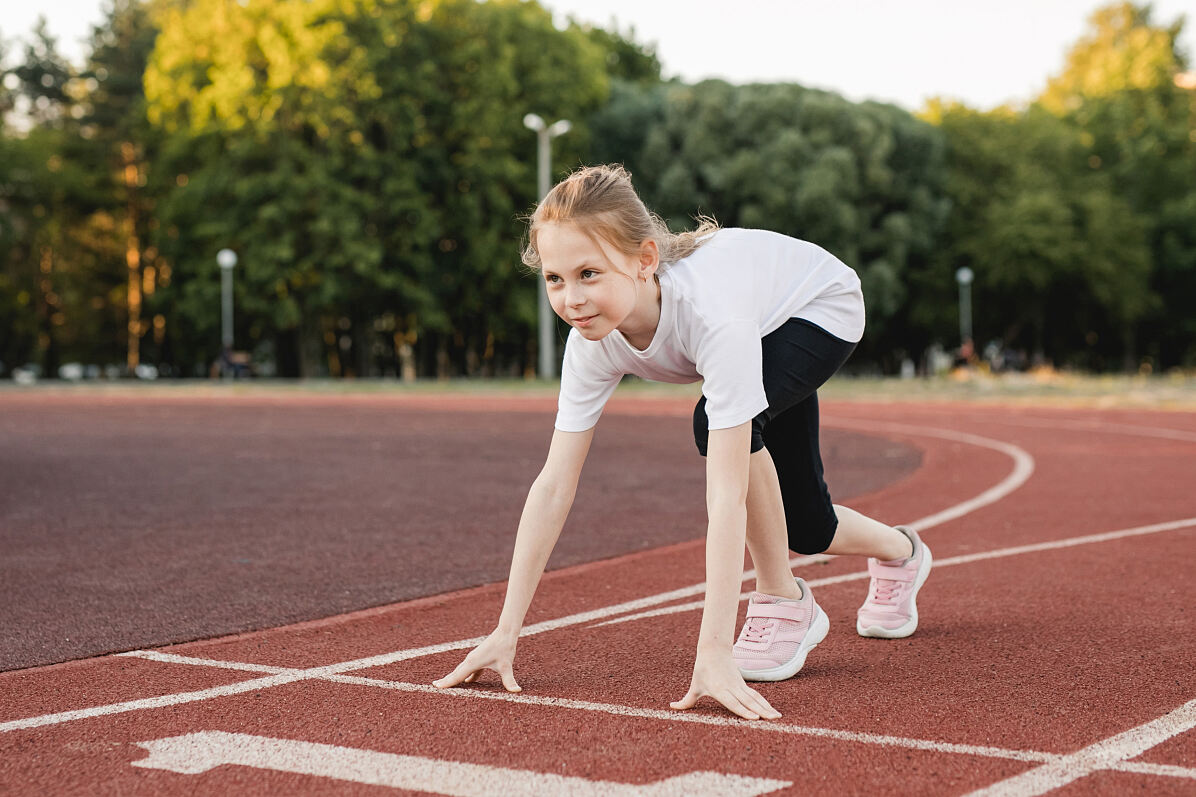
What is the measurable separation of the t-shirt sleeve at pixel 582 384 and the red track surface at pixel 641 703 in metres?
0.79

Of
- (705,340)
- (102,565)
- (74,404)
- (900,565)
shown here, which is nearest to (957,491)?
(900,565)

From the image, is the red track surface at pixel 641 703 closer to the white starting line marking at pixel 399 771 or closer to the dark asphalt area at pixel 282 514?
the white starting line marking at pixel 399 771

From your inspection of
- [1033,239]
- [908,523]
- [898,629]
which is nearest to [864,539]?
[898,629]

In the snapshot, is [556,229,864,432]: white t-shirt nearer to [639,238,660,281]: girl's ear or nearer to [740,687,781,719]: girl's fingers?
[639,238,660,281]: girl's ear

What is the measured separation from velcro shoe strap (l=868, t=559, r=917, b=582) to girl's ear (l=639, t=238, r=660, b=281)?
165 centimetres

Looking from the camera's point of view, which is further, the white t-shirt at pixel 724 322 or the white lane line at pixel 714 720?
the white t-shirt at pixel 724 322

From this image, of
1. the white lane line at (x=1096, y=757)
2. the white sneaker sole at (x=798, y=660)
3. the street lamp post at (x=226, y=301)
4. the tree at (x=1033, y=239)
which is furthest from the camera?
the tree at (x=1033, y=239)

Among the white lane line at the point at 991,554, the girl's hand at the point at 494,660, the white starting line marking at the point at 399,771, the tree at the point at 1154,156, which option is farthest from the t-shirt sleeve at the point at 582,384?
the tree at the point at 1154,156

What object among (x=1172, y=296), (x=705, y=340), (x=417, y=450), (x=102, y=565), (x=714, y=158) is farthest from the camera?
(x=1172, y=296)

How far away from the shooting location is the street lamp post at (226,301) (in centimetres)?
3528

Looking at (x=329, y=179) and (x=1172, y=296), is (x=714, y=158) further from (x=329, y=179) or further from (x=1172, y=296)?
(x=1172, y=296)

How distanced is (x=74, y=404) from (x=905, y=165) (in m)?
29.2

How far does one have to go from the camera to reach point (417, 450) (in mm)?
12797

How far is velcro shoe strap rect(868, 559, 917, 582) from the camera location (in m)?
4.64
